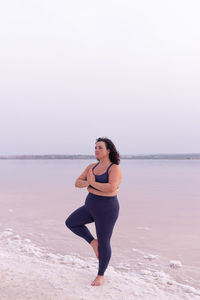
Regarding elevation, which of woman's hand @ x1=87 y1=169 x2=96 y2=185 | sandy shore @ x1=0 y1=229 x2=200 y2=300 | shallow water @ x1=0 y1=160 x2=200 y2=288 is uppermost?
woman's hand @ x1=87 y1=169 x2=96 y2=185

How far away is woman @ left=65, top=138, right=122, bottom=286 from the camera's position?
3.78 metres

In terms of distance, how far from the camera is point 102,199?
12.5 ft

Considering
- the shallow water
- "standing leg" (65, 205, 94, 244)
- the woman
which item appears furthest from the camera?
the shallow water

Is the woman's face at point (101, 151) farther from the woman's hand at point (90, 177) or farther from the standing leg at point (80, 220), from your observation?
the standing leg at point (80, 220)

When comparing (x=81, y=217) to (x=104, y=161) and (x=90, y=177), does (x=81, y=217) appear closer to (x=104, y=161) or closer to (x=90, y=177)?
(x=90, y=177)

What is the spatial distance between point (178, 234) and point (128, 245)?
135 centimetres

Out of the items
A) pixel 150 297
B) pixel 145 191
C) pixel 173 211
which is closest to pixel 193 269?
pixel 150 297

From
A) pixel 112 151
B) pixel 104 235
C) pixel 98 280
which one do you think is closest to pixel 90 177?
pixel 112 151

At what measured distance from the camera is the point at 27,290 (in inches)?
143

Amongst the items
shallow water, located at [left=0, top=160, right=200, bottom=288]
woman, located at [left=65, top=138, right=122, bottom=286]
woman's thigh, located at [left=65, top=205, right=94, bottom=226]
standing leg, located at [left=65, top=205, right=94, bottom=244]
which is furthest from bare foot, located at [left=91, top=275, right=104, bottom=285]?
shallow water, located at [left=0, top=160, right=200, bottom=288]

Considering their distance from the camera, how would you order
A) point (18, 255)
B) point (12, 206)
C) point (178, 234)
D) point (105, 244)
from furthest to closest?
1. point (12, 206)
2. point (178, 234)
3. point (18, 255)
4. point (105, 244)

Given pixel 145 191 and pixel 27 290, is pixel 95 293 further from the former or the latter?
pixel 145 191

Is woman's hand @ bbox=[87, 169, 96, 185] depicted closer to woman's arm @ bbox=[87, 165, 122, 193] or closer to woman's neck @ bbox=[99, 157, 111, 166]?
woman's arm @ bbox=[87, 165, 122, 193]

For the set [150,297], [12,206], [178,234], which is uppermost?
[150,297]
